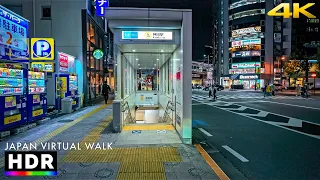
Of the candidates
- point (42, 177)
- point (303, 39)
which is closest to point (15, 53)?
point (42, 177)

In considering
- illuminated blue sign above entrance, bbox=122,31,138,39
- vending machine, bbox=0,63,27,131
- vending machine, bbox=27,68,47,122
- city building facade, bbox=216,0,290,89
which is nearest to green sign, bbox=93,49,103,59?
vending machine, bbox=27,68,47,122

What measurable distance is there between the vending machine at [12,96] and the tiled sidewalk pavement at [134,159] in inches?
74.0

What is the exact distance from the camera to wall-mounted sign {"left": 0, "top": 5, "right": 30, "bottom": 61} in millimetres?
8812

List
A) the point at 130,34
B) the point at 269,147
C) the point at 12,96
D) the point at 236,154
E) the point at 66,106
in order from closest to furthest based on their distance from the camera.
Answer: the point at 236,154 < the point at 269,147 < the point at 130,34 < the point at 12,96 < the point at 66,106

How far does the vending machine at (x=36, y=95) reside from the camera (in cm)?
952

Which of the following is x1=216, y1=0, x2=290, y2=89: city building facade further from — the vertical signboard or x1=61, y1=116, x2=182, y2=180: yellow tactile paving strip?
x1=61, y1=116, x2=182, y2=180: yellow tactile paving strip

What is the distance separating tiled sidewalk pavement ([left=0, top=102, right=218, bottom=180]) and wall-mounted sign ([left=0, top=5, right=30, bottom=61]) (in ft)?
14.0

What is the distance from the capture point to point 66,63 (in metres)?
15.4

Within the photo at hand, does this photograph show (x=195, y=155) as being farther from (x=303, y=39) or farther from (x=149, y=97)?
(x=303, y=39)

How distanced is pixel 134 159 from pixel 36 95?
683 cm

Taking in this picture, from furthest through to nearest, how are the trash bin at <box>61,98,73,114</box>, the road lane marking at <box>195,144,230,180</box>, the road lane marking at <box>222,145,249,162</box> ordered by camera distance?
the trash bin at <box>61,98,73,114</box> < the road lane marking at <box>222,145,249,162</box> < the road lane marking at <box>195,144,230,180</box>

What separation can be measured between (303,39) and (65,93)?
8295 cm

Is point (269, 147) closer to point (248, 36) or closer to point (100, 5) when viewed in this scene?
point (100, 5)

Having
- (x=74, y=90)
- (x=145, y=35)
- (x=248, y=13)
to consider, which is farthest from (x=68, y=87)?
(x=248, y=13)
